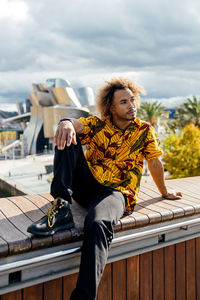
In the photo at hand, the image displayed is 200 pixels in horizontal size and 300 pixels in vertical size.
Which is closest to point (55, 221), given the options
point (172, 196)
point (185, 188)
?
point (172, 196)

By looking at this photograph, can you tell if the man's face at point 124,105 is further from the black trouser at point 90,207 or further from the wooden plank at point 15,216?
the wooden plank at point 15,216

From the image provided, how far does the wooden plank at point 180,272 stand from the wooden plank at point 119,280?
51cm

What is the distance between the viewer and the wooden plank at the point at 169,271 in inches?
83.1

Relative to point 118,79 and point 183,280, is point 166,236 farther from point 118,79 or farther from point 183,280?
point 118,79

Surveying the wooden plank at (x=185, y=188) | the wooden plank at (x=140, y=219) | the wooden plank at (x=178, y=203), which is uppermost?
the wooden plank at (x=140, y=219)

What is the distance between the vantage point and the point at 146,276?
2.02 m

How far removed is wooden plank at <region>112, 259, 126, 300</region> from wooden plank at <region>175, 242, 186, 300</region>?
513 mm

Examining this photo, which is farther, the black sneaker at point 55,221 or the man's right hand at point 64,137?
the man's right hand at point 64,137

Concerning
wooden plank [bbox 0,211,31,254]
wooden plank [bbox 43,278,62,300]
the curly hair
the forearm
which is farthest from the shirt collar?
wooden plank [bbox 43,278,62,300]

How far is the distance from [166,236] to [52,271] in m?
0.89

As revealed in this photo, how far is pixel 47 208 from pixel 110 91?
3.46 ft

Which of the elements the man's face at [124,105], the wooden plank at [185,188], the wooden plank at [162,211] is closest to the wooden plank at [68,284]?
the wooden plank at [162,211]

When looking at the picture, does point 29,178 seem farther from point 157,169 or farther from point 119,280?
point 119,280

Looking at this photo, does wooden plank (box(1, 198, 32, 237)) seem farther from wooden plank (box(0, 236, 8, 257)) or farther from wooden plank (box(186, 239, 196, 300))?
wooden plank (box(186, 239, 196, 300))
